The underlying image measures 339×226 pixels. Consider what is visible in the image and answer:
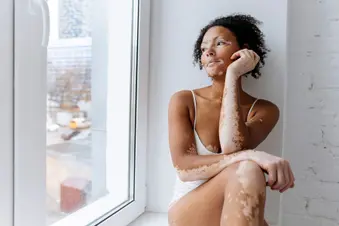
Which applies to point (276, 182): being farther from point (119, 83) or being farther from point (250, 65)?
point (119, 83)

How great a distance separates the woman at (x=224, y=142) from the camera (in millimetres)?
585

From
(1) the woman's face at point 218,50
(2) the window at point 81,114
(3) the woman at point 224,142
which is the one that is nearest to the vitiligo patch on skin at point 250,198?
(3) the woman at point 224,142

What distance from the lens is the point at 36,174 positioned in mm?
628

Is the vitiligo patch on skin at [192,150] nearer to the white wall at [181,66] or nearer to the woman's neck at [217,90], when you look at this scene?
the woman's neck at [217,90]

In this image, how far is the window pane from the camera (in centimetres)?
74

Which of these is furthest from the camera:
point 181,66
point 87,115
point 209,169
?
point 181,66

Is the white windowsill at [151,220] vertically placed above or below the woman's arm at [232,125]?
below

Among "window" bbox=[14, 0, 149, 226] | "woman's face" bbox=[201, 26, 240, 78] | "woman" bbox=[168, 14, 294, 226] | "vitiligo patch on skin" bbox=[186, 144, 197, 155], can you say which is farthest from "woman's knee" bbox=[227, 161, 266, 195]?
"window" bbox=[14, 0, 149, 226]

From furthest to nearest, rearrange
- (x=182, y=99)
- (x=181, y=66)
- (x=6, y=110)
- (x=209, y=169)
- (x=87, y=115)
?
(x=181, y=66) → (x=87, y=115) → (x=182, y=99) → (x=209, y=169) → (x=6, y=110)

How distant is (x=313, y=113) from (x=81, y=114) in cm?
63

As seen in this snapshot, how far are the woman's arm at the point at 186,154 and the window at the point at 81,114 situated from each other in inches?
9.9

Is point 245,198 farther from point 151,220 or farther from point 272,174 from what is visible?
point 151,220

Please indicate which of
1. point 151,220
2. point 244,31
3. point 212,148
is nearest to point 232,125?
point 212,148

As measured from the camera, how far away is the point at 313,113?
3.21ft
